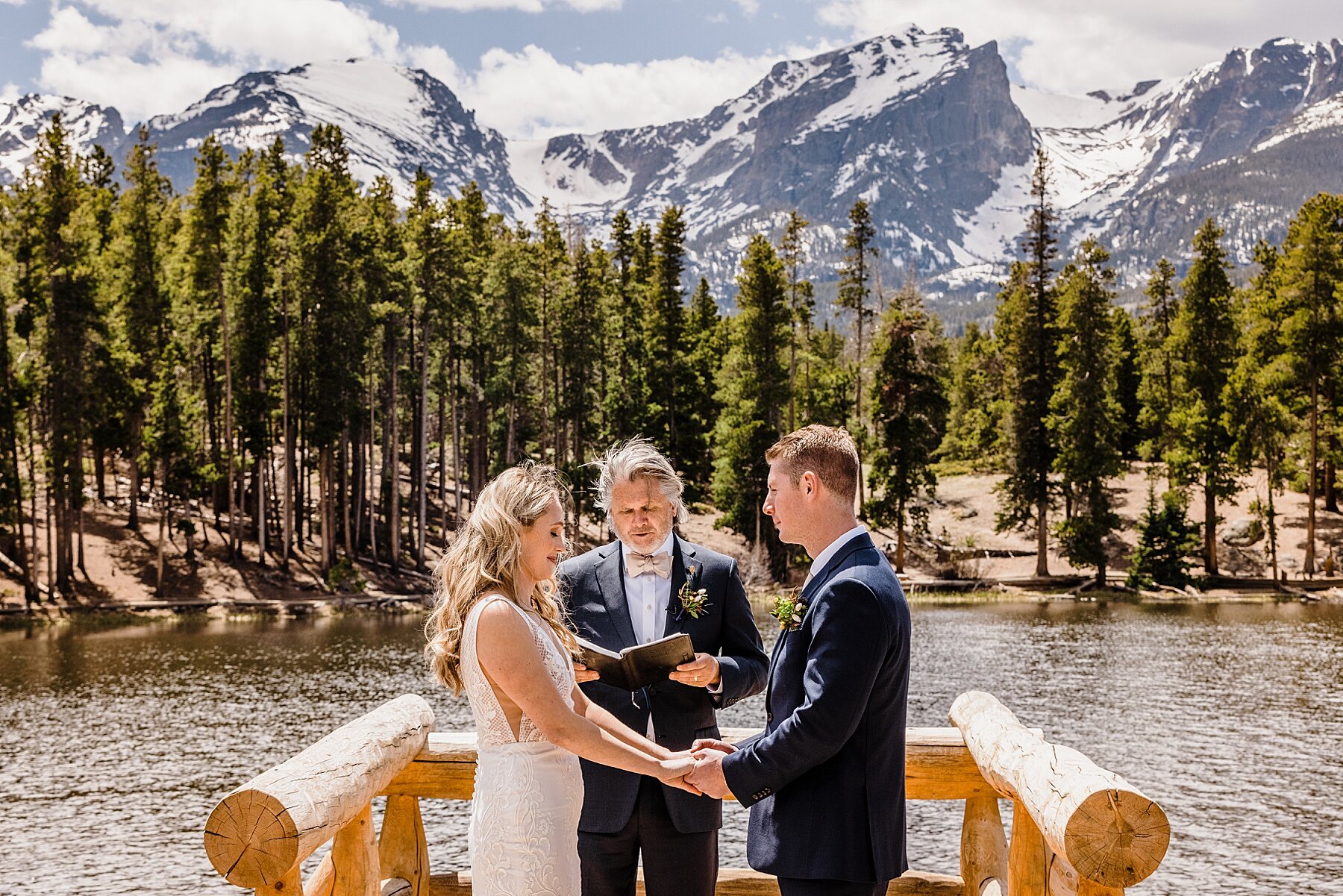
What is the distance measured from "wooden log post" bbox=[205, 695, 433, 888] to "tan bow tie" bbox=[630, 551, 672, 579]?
115cm

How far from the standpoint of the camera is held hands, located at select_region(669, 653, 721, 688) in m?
4.08

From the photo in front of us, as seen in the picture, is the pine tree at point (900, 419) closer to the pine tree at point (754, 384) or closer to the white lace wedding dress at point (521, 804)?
the pine tree at point (754, 384)

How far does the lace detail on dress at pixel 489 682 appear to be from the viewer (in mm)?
3504

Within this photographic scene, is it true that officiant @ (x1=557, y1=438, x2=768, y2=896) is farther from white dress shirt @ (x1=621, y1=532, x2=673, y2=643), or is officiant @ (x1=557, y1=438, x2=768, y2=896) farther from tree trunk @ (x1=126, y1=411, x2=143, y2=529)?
tree trunk @ (x1=126, y1=411, x2=143, y2=529)

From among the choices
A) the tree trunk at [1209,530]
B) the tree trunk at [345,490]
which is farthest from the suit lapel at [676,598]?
the tree trunk at [1209,530]

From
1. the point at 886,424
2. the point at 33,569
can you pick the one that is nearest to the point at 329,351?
the point at 33,569

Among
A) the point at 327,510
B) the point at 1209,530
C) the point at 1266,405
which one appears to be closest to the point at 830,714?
the point at 327,510

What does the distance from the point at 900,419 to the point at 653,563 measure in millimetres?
36498

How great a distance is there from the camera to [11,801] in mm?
13656

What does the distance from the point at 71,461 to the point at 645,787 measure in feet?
104

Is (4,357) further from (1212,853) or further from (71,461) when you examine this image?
(1212,853)

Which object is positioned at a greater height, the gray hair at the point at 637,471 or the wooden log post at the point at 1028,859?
the gray hair at the point at 637,471

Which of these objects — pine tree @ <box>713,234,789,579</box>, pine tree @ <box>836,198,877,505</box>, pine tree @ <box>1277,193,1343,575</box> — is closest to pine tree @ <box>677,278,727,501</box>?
pine tree @ <box>713,234,789,579</box>

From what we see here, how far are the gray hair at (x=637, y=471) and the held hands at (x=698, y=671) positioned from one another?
0.56 m
